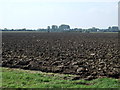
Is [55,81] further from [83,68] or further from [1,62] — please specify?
[1,62]

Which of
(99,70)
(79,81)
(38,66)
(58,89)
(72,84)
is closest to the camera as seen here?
(58,89)

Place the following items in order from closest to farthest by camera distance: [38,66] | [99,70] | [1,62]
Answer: [99,70] < [38,66] < [1,62]

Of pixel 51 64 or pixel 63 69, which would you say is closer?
pixel 63 69

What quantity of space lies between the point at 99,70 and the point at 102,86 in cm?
326

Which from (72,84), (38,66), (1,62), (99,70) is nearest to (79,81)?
(72,84)

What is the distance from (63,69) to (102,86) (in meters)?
4.06

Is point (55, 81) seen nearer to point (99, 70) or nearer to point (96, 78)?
point (96, 78)

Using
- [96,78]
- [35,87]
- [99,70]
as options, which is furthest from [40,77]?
[99,70]

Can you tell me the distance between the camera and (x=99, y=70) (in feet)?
42.2

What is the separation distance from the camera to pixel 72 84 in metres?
9.79

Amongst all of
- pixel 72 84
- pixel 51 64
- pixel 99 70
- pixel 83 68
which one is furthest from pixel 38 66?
pixel 72 84

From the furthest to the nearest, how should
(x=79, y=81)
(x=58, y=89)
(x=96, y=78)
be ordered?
(x=96, y=78) < (x=79, y=81) < (x=58, y=89)

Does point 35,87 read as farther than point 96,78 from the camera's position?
No

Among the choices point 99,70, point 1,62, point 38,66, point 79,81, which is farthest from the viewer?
point 1,62
